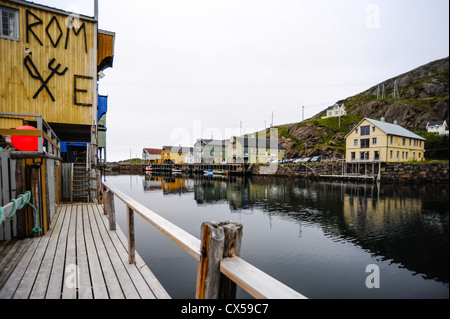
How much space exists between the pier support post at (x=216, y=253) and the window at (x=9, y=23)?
14337mm

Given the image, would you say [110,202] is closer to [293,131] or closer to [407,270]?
Answer: [407,270]

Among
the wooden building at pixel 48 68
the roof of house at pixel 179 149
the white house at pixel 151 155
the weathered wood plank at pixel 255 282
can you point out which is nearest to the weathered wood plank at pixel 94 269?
the weathered wood plank at pixel 255 282

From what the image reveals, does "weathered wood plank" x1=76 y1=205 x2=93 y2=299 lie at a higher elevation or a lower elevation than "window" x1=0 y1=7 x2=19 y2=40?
lower

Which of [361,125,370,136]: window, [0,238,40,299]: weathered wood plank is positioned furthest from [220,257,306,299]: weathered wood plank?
[361,125,370,136]: window

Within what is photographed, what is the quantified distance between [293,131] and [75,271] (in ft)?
320

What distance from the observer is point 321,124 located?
90812 millimetres

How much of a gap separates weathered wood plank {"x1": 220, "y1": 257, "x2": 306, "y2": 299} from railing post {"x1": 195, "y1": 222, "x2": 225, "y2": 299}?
0.29 feet

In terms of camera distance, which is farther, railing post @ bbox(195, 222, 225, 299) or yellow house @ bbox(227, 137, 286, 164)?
yellow house @ bbox(227, 137, 286, 164)

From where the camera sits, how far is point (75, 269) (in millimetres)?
4609

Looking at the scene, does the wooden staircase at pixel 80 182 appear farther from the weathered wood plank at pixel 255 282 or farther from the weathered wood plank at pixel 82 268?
the weathered wood plank at pixel 255 282

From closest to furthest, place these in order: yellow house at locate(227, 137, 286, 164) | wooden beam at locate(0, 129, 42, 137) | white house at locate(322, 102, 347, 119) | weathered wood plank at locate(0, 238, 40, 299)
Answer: weathered wood plank at locate(0, 238, 40, 299) < wooden beam at locate(0, 129, 42, 137) < yellow house at locate(227, 137, 286, 164) < white house at locate(322, 102, 347, 119)

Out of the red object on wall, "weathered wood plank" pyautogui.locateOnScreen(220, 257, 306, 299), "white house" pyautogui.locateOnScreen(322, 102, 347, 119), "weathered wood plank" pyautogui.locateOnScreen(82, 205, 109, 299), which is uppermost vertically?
"white house" pyautogui.locateOnScreen(322, 102, 347, 119)

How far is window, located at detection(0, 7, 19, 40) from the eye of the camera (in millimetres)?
11050

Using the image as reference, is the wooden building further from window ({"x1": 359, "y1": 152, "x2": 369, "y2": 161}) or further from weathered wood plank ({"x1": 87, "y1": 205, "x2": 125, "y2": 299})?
window ({"x1": 359, "y1": 152, "x2": 369, "y2": 161})
